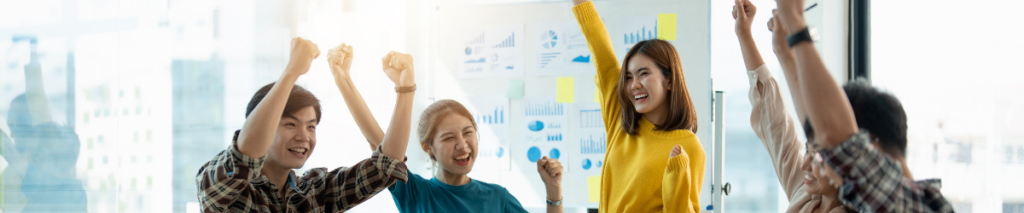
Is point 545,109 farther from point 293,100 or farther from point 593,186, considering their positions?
point 293,100

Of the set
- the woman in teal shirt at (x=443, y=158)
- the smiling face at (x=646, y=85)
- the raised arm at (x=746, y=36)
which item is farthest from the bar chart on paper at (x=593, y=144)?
the raised arm at (x=746, y=36)

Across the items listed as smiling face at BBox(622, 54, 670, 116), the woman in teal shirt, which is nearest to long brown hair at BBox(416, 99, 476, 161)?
the woman in teal shirt

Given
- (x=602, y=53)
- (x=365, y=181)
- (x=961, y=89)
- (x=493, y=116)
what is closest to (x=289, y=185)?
(x=365, y=181)

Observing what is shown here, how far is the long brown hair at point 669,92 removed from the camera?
1.33 metres

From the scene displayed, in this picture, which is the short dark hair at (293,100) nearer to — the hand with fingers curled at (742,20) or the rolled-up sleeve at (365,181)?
the rolled-up sleeve at (365,181)

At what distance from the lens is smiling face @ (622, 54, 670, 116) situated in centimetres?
131

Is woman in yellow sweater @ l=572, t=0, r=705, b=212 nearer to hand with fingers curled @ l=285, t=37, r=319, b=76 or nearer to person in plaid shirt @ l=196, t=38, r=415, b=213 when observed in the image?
person in plaid shirt @ l=196, t=38, r=415, b=213

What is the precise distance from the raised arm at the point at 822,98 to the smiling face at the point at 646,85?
586 mm

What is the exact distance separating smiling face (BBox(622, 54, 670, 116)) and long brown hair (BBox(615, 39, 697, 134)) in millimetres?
12

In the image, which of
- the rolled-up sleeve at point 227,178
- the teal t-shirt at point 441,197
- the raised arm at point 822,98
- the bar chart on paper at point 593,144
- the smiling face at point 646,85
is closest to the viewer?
the raised arm at point 822,98

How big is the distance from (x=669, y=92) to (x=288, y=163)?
0.92 meters

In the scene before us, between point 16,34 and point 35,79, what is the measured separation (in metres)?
0.11

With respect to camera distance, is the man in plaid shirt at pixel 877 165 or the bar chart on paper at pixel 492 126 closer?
the man in plaid shirt at pixel 877 165

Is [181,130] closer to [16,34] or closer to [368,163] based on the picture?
[16,34]
